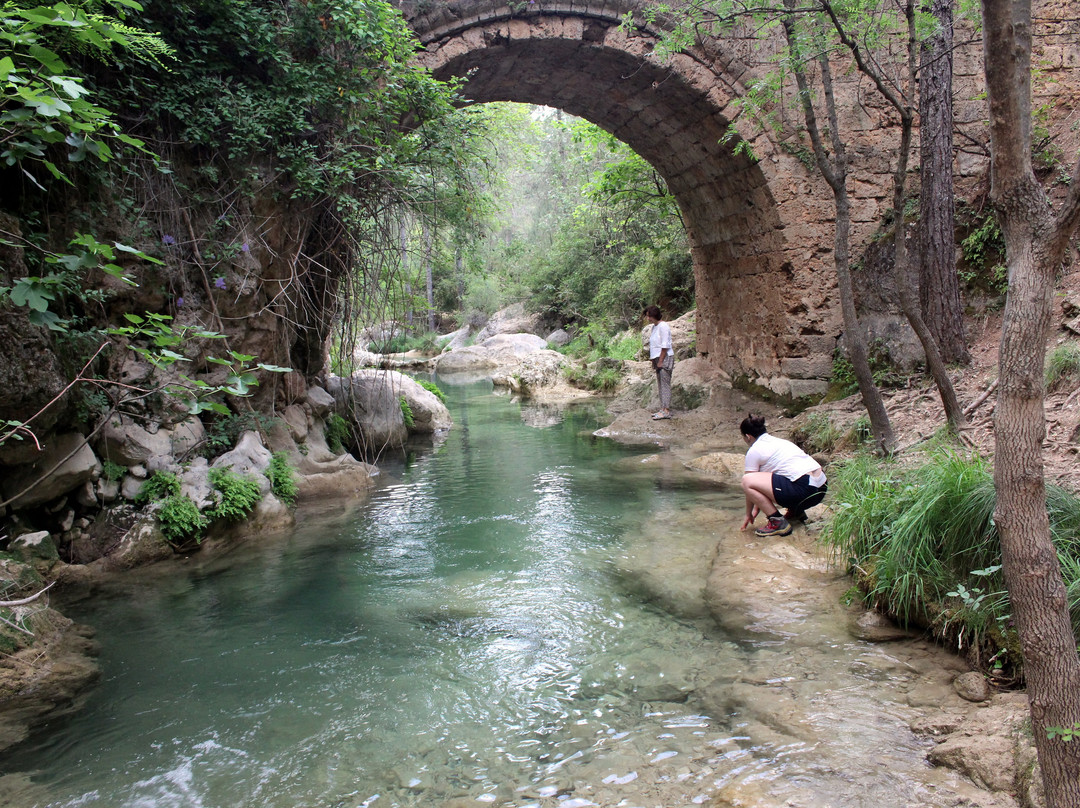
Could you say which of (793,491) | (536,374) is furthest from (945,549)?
(536,374)

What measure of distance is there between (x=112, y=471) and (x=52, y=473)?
2.66 feet

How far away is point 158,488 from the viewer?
571 cm

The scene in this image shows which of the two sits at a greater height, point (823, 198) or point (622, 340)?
point (823, 198)

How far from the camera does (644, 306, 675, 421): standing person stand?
10.1 m

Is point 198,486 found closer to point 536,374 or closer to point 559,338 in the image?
point 536,374

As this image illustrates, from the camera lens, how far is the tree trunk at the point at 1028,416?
1.90m

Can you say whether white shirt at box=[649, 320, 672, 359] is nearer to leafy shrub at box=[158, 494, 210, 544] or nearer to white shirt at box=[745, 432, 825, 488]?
white shirt at box=[745, 432, 825, 488]

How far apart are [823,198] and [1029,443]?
800 centimetres

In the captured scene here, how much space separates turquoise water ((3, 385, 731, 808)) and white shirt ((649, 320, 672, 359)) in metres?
4.24

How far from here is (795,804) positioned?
2.38 metres

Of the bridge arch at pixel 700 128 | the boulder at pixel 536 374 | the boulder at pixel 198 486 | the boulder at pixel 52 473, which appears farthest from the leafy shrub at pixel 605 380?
the boulder at pixel 52 473

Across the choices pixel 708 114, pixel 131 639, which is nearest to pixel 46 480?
pixel 131 639

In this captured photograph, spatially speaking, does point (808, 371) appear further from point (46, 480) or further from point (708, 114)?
point (46, 480)

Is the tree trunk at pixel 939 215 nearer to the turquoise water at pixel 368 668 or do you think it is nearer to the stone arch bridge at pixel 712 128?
the stone arch bridge at pixel 712 128
